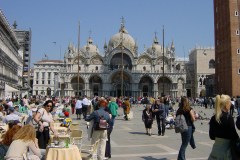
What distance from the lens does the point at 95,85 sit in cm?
6794

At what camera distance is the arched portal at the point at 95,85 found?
6775cm

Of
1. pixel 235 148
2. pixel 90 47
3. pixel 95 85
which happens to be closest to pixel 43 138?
pixel 235 148

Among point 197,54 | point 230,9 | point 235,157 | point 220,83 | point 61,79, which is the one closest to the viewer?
point 235,157

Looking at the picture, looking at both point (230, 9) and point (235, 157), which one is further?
point (230, 9)

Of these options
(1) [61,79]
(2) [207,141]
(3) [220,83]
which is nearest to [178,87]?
(3) [220,83]

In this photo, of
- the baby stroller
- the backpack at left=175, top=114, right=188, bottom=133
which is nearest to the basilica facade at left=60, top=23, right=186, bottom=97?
the baby stroller

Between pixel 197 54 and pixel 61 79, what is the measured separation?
33.8 meters

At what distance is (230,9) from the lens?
44.0m

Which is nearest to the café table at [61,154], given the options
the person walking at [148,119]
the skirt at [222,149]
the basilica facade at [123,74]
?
the skirt at [222,149]

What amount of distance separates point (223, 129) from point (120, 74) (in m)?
61.1

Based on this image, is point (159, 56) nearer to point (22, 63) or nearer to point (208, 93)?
point (208, 93)

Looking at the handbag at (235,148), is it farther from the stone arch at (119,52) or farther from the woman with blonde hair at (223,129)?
the stone arch at (119,52)

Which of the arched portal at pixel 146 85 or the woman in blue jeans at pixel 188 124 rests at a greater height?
the arched portal at pixel 146 85

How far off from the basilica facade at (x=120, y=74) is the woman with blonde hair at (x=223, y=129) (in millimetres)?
59591
